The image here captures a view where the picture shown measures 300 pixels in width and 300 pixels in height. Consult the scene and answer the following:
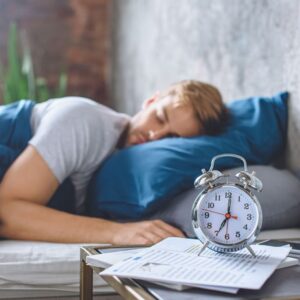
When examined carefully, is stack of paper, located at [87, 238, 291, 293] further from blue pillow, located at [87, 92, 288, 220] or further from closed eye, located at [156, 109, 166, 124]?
closed eye, located at [156, 109, 166, 124]

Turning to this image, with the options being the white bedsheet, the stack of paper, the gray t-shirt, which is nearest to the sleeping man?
the gray t-shirt

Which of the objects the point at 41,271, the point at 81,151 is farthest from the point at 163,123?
the point at 41,271

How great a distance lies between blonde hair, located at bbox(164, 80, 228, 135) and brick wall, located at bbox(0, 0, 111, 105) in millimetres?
2469

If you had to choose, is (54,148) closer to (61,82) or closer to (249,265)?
(249,265)

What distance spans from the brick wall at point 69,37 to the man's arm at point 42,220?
2615 mm

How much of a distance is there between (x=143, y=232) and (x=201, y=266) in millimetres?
513

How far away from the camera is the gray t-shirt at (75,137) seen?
1762 millimetres

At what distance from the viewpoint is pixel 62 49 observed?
4.32m

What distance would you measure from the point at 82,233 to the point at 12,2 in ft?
9.50

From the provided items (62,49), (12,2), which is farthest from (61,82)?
(12,2)

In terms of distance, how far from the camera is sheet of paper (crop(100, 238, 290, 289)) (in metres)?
0.99

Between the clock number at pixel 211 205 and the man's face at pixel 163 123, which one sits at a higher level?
the clock number at pixel 211 205

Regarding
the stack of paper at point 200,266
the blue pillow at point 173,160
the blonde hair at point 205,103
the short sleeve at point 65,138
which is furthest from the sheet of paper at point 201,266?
the blonde hair at point 205,103

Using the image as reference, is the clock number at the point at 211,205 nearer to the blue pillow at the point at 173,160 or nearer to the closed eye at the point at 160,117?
the blue pillow at the point at 173,160
